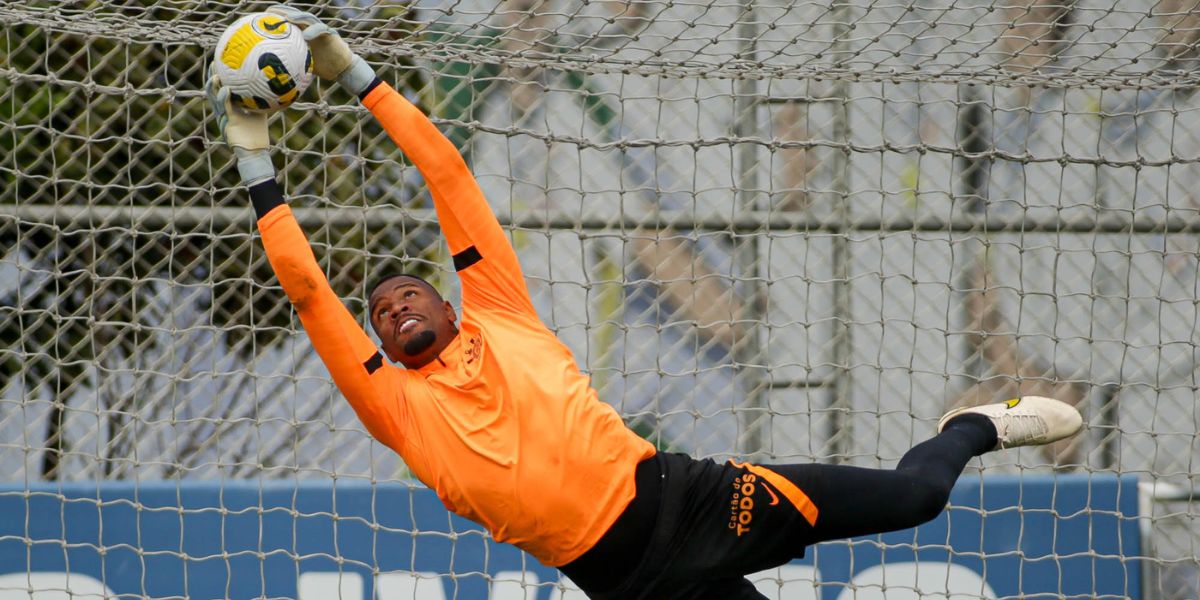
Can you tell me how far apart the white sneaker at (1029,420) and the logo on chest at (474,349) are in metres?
1.24

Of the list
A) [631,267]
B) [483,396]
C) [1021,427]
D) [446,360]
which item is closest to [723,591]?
[483,396]

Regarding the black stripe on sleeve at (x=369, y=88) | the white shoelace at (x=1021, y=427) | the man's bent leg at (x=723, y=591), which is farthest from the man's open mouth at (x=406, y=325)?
the white shoelace at (x=1021, y=427)

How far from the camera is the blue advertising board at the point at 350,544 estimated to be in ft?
13.7

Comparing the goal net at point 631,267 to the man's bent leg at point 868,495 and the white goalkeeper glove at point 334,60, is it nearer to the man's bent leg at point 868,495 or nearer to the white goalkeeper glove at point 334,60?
the white goalkeeper glove at point 334,60

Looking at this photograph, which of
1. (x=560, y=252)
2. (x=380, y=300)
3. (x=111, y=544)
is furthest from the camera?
(x=560, y=252)

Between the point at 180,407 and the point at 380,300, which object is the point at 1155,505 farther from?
the point at 180,407

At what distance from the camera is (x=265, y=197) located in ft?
10.0

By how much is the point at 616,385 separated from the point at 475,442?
1.86 metres

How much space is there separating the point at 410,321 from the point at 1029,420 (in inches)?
63.6

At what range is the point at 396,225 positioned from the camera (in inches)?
189

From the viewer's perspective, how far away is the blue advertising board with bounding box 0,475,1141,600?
4.16m

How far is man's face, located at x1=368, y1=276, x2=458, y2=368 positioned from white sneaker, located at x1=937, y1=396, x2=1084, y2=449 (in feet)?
4.38

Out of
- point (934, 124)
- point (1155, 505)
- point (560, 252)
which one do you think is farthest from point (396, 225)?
point (1155, 505)

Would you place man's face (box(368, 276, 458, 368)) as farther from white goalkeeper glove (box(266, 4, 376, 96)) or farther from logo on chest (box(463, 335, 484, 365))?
white goalkeeper glove (box(266, 4, 376, 96))
